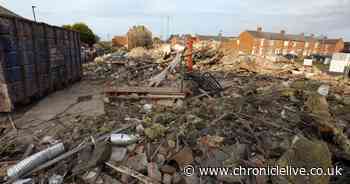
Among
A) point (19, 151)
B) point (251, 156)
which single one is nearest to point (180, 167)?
point (251, 156)

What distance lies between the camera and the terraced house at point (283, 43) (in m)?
41.0

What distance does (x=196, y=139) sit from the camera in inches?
131

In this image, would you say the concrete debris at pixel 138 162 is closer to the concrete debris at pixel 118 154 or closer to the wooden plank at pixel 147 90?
the concrete debris at pixel 118 154

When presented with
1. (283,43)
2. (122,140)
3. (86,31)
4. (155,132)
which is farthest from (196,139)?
(283,43)

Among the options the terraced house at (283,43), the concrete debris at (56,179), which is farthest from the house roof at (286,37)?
the concrete debris at (56,179)

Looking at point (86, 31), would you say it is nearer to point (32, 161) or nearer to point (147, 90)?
point (147, 90)

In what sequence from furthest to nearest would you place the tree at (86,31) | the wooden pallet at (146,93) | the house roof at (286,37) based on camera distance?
the house roof at (286,37) < the tree at (86,31) < the wooden pallet at (146,93)

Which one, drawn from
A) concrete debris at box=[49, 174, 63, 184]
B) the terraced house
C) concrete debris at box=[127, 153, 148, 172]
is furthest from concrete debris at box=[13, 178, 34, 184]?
the terraced house

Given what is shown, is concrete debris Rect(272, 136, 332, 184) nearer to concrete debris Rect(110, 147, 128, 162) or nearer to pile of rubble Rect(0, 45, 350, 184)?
pile of rubble Rect(0, 45, 350, 184)

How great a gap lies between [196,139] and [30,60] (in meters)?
5.07

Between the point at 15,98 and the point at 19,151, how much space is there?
2.25 meters

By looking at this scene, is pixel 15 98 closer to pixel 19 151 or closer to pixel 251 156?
pixel 19 151

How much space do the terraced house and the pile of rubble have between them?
36395 mm

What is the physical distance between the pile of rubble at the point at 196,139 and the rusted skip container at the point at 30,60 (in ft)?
6.80
